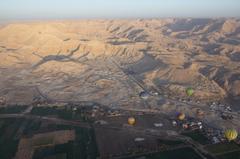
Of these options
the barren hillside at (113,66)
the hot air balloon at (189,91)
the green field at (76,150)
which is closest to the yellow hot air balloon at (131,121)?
the green field at (76,150)

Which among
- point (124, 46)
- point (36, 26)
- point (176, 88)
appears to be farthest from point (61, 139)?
point (36, 26)

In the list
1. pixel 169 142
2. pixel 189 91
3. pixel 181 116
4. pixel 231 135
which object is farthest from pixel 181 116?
A: pixel 189 91

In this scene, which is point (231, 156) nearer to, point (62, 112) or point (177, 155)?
point (177, 155)

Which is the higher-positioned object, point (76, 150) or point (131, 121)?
point (131, 121)

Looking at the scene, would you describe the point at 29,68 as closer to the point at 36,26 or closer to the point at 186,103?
the point at 36,26

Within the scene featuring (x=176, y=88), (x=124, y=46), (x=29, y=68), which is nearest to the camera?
(x=176, y=88)

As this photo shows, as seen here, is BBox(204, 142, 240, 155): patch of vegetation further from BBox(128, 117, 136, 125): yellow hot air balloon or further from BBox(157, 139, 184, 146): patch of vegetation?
BBox(128, 117, 136, 125): yellow hot air balloon

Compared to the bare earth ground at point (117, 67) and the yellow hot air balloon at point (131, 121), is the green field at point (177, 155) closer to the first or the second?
the yellow hot air balloon at point (131, 121)

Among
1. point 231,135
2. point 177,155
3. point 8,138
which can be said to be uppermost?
point 231,135
